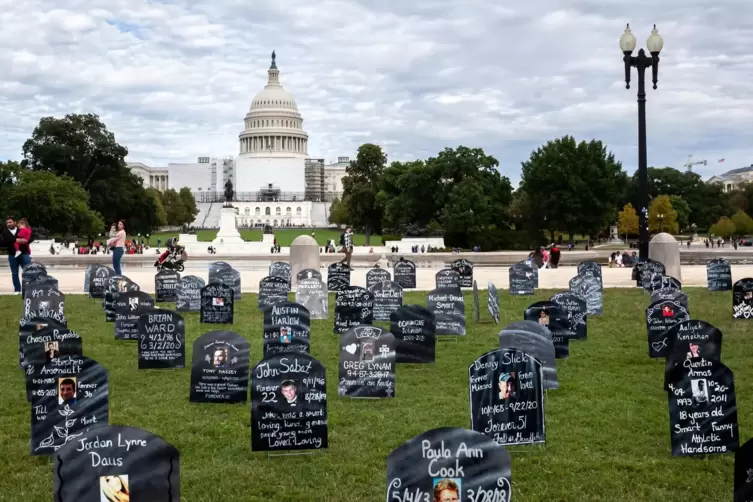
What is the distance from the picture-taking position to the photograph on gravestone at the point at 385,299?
48.8 ft

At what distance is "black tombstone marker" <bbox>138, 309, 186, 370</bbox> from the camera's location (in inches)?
423

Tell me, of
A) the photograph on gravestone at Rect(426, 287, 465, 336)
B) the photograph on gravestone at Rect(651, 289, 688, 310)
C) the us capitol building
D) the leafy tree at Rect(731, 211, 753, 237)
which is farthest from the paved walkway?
the us capitol building

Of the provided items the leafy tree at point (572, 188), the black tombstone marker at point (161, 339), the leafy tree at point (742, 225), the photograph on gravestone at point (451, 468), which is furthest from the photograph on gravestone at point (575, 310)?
the leafy tree at point (742, 225)

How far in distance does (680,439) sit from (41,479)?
5048mm

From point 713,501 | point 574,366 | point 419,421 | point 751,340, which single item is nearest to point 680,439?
point 713,501

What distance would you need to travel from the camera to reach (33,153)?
73.1 meters

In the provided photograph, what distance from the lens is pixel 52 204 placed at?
59.5 metres

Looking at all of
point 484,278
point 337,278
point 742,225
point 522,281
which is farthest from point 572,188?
point 337,278

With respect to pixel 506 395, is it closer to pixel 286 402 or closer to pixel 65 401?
pixel 286 402

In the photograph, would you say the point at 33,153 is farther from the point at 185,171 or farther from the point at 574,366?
the point at 185,171

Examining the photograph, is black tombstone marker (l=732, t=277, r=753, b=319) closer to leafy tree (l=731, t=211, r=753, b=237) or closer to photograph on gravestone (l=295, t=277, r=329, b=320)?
photograph on gravestone (l=295, t=277, r=329, b=320)

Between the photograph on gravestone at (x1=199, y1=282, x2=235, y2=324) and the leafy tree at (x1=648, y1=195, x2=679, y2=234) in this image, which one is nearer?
the photograph on gravestone at (x1=199, y1=282, x2=235, y2=324)

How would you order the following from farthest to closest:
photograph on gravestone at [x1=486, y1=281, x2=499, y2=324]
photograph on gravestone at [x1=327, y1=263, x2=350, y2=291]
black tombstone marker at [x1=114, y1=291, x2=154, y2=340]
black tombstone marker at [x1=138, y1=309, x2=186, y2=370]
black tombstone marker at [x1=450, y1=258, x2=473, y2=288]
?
black tombstone marker at [x1=450, y1=258, x2=473, y2=288], photograph on gravestone at [x1=327, y1=263, x2=350, y2=291], photograph on gravestone at [x1=486, y1=281, x2=499, y2=324], black tombstone marker at [x1=114, y1=291, x2=154, y2=340], black tombstone marker at [x1=138, y1=309, x2=186, y2=370]

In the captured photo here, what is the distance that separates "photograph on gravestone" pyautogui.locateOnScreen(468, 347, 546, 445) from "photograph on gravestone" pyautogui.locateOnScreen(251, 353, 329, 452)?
130 centimetres
